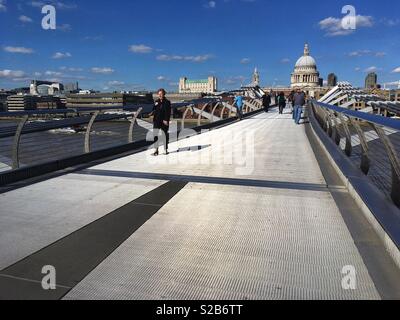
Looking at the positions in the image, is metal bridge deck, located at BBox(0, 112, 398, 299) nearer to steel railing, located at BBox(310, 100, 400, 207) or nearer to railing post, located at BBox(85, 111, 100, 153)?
steel railing, located at BBox(310, 100, 400, 207)

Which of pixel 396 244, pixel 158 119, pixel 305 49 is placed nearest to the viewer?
pixel 396 244

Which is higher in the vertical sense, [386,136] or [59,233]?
[386,136]

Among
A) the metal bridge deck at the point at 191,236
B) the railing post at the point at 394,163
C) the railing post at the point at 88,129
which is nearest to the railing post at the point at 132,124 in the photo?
the railing post at the point at 88,129

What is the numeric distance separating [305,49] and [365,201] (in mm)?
183103

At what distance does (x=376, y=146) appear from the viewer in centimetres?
570

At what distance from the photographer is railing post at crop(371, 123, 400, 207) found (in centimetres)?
403

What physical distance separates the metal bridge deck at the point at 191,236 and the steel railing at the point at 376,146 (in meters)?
0.74

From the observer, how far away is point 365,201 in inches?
174

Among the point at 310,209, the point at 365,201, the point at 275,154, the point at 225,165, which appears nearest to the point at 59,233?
the point at 310,209

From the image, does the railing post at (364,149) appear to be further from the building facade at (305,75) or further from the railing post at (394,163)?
the building facade at (305,75)

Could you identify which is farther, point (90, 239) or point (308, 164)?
point (308, 164)

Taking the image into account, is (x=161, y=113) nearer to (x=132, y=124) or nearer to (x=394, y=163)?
(x=132, y=124)
